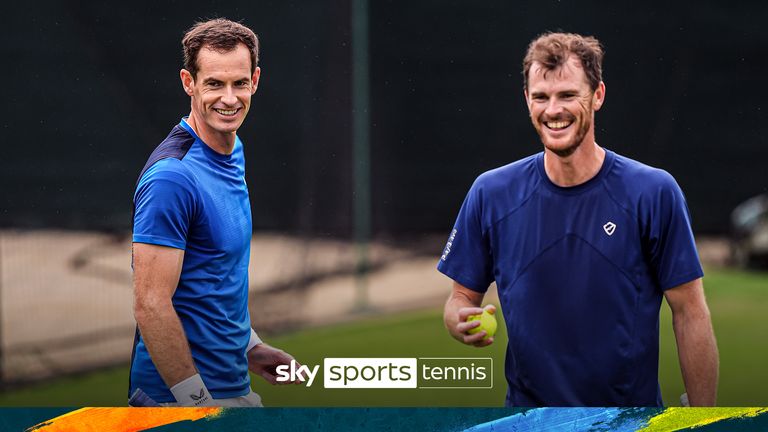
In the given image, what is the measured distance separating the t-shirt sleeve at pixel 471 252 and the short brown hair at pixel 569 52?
456 millimetres

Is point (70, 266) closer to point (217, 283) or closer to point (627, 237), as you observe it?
point (217, 283)

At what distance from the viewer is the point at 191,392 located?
3320mm

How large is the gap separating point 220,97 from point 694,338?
1.69m

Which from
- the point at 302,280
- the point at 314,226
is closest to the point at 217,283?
the point at 314,226

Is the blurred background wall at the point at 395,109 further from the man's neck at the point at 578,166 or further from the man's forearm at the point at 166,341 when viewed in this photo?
the man's forearm at the point at 166,341

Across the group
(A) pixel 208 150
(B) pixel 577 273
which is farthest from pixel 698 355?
(A) pixel 208 150

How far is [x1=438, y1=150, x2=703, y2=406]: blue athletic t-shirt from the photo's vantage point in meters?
3.19

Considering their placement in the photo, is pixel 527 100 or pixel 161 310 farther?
pixel 527 100

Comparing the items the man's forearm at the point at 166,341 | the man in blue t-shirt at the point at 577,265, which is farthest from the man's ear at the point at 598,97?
the man's forearm at the point at 166,341

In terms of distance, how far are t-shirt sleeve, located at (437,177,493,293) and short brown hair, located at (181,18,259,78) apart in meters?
0.88

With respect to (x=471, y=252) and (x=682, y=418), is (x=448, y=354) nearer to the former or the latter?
(x=471, y=252)

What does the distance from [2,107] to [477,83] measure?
1674 mm

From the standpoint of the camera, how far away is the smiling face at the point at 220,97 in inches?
133

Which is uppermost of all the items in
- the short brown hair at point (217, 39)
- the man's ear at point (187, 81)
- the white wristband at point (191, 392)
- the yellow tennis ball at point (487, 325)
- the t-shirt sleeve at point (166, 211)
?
the short brown hair at point (217, 39)
